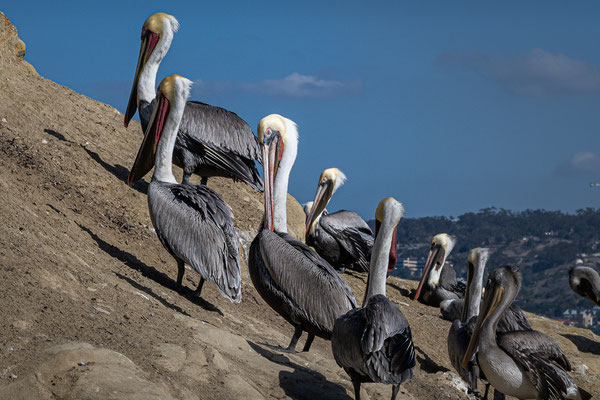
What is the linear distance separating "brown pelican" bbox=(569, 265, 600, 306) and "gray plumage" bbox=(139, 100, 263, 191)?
4.68m

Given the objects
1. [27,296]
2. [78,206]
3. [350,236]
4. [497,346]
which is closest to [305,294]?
[497,346]

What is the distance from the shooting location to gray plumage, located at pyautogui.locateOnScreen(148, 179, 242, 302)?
23.2 ft

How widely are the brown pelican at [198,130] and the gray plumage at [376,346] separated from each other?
451 centimetres

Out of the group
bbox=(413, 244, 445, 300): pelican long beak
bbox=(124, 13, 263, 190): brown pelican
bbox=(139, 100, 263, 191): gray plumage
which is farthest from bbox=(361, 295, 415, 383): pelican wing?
bbox=(413, 244, 445, 300): pelican long beak

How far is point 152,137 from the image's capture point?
28.2 feet

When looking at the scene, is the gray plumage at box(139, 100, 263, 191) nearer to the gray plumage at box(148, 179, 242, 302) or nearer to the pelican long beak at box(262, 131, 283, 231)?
the pelican long beak at box(262, 131, 283, 231)

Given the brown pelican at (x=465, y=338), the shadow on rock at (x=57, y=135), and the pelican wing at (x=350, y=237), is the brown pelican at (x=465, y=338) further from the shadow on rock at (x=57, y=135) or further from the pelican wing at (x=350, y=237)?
the shadow on rock at (x=57, y=135)

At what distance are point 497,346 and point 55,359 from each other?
3.93m

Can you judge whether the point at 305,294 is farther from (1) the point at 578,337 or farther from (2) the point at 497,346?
(1) the point at 578,337

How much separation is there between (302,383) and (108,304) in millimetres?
1508

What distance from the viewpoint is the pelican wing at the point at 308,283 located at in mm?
6773

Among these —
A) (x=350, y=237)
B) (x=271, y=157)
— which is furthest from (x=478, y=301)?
(x=350, y=237)

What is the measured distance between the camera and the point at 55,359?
4523mm

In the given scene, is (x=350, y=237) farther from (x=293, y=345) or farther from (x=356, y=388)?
(x=356, y=388)
